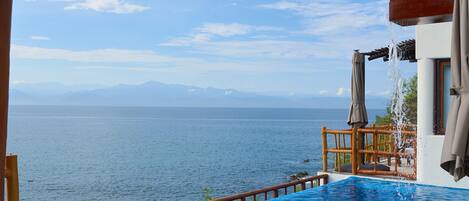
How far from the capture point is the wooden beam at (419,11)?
6434 mm

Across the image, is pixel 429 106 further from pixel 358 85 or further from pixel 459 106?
pixel 459 106

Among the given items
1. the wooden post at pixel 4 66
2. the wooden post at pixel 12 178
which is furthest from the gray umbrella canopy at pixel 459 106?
the wooden post at pixel 4 66

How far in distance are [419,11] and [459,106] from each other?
3.29 metres

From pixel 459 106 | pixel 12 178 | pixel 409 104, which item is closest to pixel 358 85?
pixel 459 106

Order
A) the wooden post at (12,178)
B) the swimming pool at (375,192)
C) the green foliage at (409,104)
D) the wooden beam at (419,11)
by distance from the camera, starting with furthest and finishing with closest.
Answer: the green foliage at (409,104) < the swimming pool at (375,192) < the wooden beam at (419,11) < the wooden post at (12,178)

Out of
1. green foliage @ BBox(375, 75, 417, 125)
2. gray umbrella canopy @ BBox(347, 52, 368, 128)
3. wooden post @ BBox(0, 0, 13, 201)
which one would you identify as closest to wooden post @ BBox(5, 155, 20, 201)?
wooden post @ BBox(0, 0, 13, 201)

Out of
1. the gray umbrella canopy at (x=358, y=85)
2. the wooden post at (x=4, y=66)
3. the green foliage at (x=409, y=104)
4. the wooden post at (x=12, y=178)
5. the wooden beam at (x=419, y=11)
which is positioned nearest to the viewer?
the wooden post at (x=4, y=66)

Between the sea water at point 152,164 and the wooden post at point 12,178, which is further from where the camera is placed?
the sea water at point 152,164

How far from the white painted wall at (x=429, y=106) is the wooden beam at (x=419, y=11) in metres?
1.82

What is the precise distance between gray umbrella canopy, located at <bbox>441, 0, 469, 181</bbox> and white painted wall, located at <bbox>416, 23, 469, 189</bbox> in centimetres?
551

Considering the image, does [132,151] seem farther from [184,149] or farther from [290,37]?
[290,37]

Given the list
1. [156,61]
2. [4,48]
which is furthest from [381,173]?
[156,61]

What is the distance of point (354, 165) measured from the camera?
1062 cm

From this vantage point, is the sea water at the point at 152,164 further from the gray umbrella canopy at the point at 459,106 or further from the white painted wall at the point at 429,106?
the gray umbrella canopy at the point at 459,106
